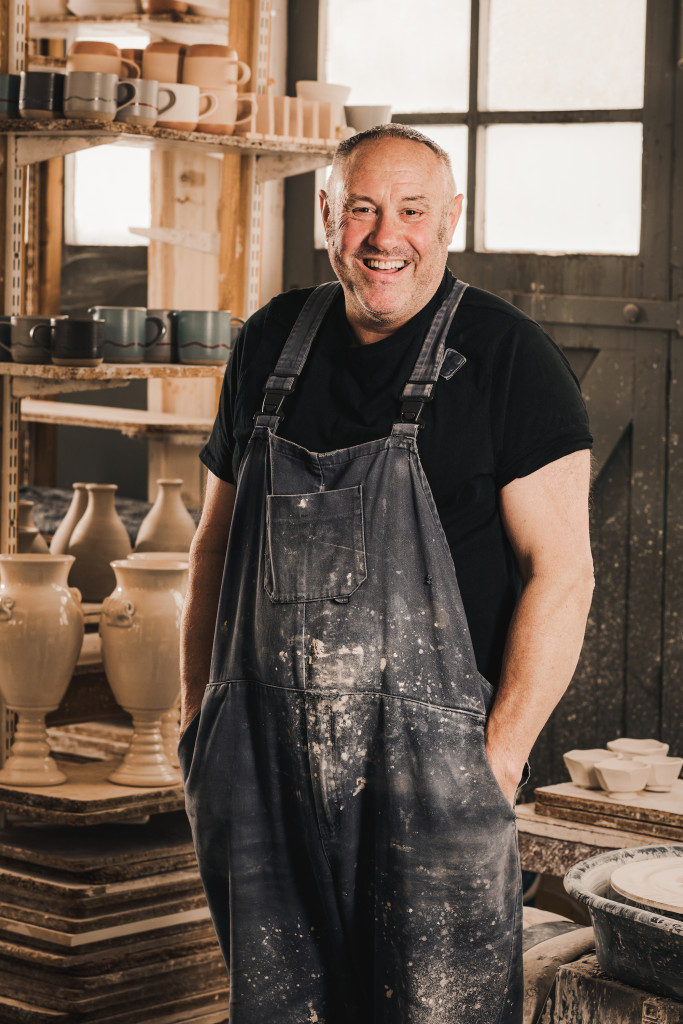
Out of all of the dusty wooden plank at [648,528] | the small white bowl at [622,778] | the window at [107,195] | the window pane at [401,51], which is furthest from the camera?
the window at [107,195]

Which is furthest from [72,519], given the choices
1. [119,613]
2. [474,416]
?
[474,416]

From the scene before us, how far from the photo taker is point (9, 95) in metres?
2.77

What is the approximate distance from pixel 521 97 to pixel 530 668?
2.57 m

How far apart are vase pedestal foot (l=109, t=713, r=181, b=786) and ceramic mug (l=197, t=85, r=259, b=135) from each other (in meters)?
1.36

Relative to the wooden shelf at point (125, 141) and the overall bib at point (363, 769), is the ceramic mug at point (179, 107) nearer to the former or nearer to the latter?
the wooden shelf at point (125, 141)

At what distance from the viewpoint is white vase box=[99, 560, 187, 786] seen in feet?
9.37

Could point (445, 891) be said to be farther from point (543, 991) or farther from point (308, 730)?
point (543, 991)

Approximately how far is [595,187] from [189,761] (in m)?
2.48

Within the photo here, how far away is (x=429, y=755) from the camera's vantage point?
1692 millimetres

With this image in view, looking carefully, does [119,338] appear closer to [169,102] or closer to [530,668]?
[169,102]

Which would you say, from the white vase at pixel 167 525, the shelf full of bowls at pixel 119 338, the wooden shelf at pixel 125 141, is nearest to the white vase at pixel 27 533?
the white vase at pixel 167 525

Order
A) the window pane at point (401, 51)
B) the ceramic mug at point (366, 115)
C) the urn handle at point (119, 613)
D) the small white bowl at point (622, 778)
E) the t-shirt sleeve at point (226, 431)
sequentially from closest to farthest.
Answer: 1. the t-shirt sleeve at point (226, 431)
2. the small white bowl at point (622, 778)
3. the urn handle at point (119, 613)
4. the ceramic mug at point (366, 115)
5. the window pane at point (401, 51)

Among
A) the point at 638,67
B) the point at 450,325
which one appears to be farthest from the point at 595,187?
the point at 450,325

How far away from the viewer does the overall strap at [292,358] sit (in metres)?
1.84
